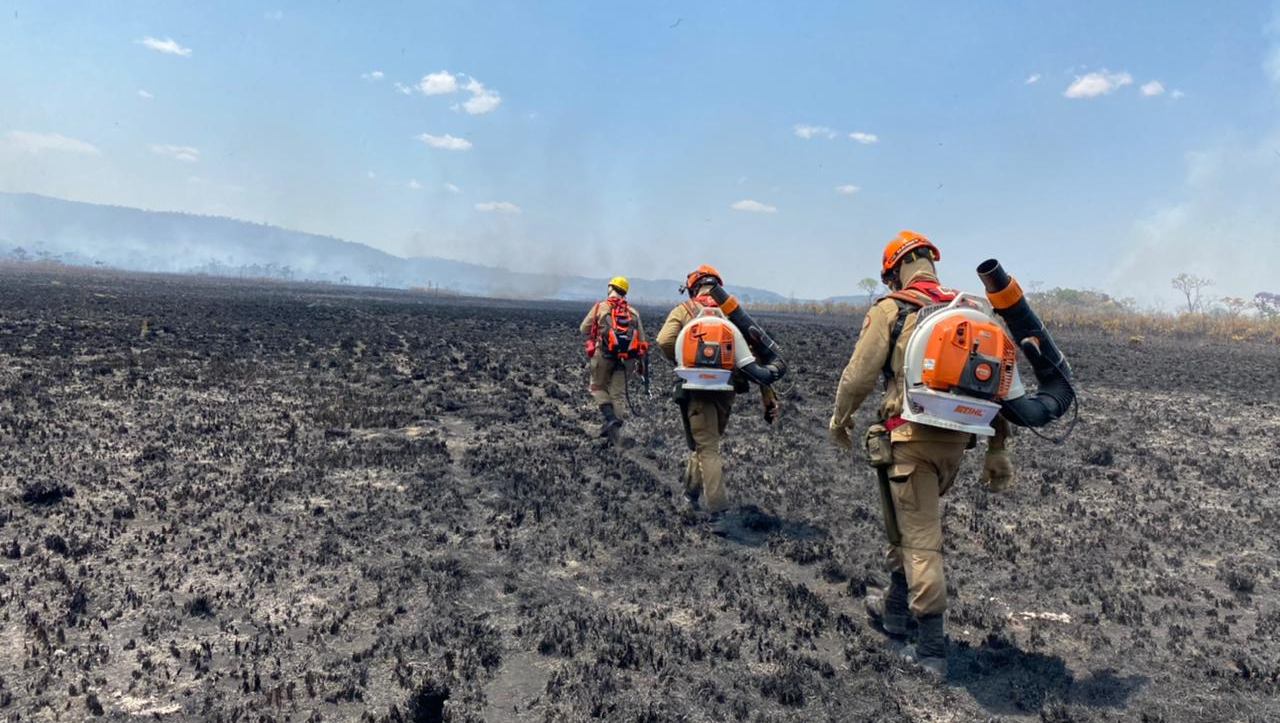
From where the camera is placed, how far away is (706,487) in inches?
280

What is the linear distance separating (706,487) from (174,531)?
4.84 meters

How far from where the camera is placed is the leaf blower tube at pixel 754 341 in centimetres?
686

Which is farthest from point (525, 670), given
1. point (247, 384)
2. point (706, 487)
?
point (247, 384)

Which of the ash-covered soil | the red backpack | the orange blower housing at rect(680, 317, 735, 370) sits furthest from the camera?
the red backpack

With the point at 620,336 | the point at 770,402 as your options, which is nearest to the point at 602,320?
the point at 620,336

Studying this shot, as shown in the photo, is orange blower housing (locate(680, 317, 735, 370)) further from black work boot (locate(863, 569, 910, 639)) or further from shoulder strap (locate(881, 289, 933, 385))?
black work boot (locate(863, 569, 910, 639))

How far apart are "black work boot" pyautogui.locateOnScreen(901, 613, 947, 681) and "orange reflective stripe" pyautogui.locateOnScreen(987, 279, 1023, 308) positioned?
2.02 m

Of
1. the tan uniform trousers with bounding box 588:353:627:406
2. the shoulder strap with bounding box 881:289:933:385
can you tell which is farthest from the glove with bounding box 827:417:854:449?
the tan uniform trousers with bounding box 588:353:627:406

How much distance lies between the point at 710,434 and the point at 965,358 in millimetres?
3166

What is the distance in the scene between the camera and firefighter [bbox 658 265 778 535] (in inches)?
277

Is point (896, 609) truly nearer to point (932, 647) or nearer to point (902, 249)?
point (932, 647)

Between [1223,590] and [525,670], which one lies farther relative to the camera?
[1223,590]

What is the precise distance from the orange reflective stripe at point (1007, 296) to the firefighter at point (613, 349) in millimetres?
5488

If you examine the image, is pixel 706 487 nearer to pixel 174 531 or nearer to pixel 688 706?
pixel 688 706
